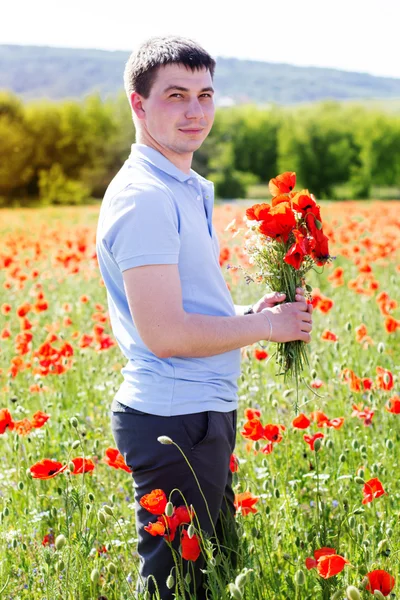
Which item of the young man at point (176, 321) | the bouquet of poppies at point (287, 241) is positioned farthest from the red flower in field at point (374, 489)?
the young man at point (176, 321)

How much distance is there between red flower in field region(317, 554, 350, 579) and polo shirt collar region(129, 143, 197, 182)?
113 cm

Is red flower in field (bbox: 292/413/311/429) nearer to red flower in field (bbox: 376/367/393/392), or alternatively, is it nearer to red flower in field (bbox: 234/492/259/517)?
red flower in field (bbox: 234/492/259/517)

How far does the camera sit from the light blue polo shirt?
2.10 metres

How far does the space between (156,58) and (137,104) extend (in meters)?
0.14

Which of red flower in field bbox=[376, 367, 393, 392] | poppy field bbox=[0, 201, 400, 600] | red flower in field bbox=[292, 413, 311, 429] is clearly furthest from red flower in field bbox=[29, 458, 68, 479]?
red flower in field bbox=[376, 367, 393, 392]

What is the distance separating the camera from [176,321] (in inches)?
83.5

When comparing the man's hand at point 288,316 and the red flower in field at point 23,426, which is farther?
the red flower in field at point 23,426

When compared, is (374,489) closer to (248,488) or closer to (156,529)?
(156,529)

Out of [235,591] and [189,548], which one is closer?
[235,591]

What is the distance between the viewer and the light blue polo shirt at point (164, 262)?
6.90 feet

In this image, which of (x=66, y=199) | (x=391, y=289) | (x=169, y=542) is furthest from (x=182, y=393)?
(x=66, y=199)

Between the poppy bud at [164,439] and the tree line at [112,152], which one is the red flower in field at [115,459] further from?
the tree line at [112,152]

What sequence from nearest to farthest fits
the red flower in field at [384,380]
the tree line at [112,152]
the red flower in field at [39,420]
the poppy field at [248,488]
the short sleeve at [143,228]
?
the short sleeve at [143,228] → the poppy field at [248,488] → the red flower in field at [39,420] → the red flower in field at [384,380] → the tree line at [112,152]

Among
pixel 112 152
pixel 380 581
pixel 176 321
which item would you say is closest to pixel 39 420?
pixel 176 321
